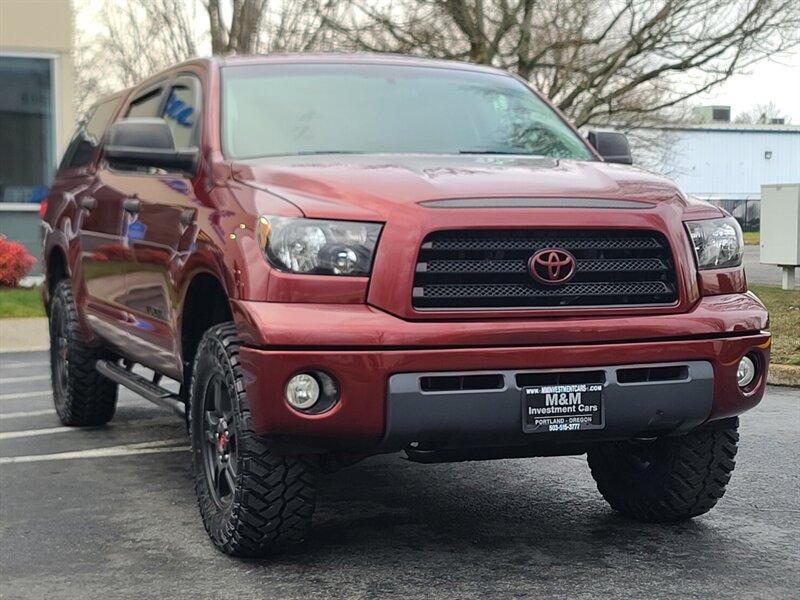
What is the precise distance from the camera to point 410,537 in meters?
4.85

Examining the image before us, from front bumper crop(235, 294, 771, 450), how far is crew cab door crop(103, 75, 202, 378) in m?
0.98

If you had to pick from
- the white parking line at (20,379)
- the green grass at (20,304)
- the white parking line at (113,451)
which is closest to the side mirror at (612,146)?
the white parking line at (113,451)

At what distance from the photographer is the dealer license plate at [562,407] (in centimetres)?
412

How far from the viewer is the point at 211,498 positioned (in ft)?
15.6

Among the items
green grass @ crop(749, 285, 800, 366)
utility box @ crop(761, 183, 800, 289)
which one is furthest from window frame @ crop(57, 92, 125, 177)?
utility box @ crop(761, 183, 800, 289)

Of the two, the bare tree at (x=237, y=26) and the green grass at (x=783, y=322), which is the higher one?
the bare tree at (x=237, y=26)

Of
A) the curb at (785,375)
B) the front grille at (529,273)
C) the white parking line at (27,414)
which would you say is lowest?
the white parking line at (27,414)

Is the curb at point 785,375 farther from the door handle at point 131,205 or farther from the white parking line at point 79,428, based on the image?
the door handle at point 131,205

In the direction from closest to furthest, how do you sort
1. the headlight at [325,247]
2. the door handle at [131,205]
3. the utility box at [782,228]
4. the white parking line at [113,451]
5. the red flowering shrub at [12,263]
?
the headlight at [325,247], the door handle at [131,205], the white parking line at [113,451], the utility box at [782,228], the red flowering shrub at [12,263]

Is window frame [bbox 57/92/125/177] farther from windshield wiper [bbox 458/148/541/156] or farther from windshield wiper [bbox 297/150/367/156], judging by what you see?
windshield wiper [bbox 458/148/541/156]

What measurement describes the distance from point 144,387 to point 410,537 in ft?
6.28

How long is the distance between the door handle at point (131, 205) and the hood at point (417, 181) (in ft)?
3.82

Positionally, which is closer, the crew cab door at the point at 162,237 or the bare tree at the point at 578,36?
the crew cab door at the point at 162,237

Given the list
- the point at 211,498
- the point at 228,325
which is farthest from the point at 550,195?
the point at 211,498
